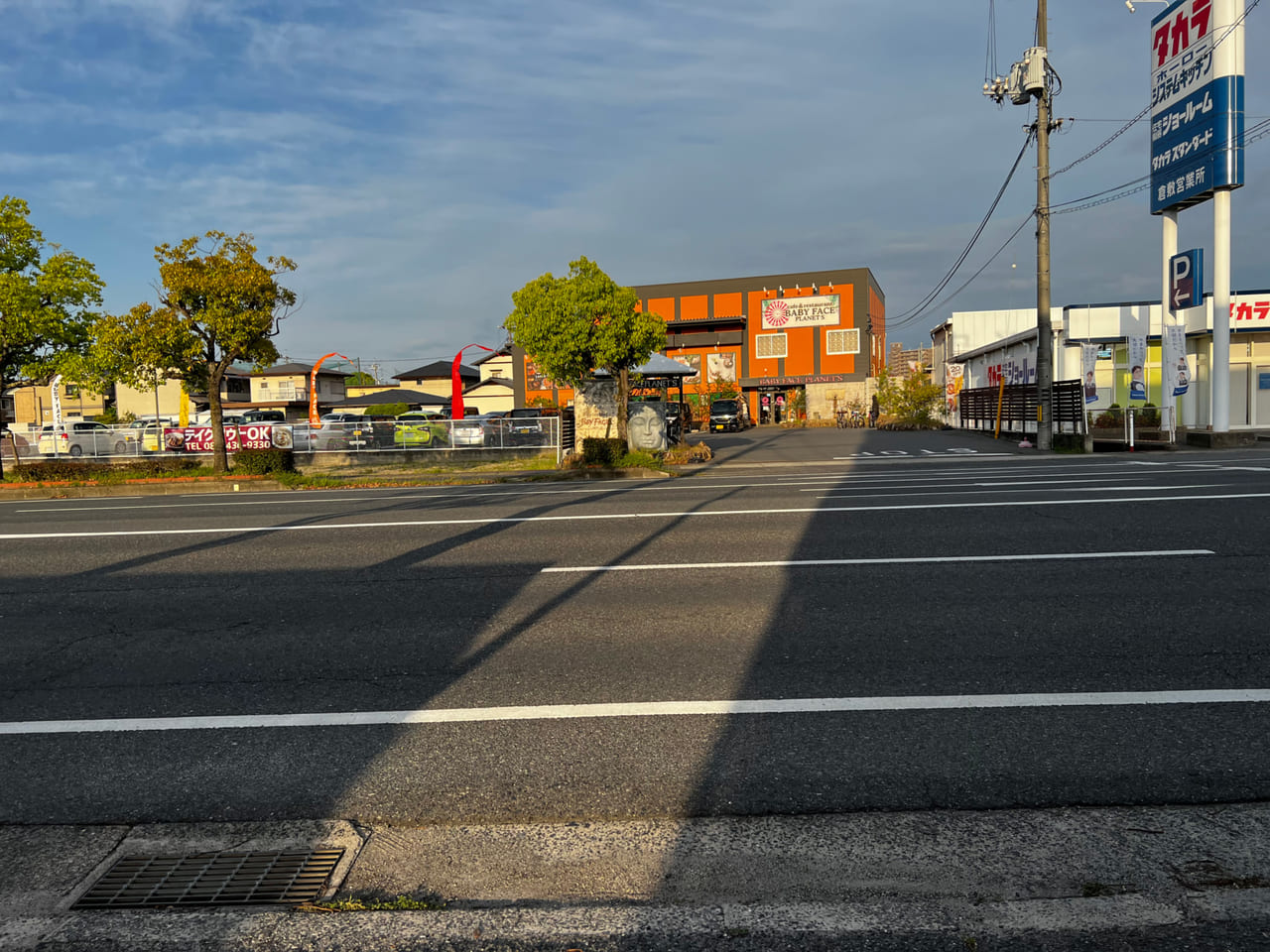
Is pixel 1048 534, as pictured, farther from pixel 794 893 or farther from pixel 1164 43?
pixel 1164 43

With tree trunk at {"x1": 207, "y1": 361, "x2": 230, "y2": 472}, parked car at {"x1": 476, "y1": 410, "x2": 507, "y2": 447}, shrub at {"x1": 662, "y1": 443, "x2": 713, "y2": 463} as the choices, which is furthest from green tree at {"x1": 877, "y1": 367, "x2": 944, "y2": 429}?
tree trunk at {"x1": 207, "y1": 361, "x2": 230, "y2": 472}

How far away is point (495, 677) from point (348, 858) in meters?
1.92

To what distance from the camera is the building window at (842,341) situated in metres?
62.5

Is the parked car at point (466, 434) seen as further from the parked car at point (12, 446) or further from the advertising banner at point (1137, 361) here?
the advertising banner at point (1137, 361)

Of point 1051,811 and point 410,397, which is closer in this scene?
point 1051,811

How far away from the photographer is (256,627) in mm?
6266

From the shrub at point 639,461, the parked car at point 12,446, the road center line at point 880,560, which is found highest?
the parked car at point 12,446

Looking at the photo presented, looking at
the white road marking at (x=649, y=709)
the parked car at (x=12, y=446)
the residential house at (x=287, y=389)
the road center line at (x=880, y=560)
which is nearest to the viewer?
the white road marking at (x=649, y=709)

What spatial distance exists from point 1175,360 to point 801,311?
Answer: 1618 inches

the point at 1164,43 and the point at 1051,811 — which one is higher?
the point at 1164,43

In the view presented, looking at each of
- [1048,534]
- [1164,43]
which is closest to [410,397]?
[1164,43]

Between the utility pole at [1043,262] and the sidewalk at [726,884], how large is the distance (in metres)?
23.3

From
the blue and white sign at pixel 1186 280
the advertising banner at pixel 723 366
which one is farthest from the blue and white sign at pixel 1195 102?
the advertising banner at pixel 723 366

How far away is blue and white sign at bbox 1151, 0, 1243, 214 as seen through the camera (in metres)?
22.0
